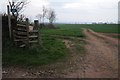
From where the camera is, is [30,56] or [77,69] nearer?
[77,69]

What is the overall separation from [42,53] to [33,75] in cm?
326

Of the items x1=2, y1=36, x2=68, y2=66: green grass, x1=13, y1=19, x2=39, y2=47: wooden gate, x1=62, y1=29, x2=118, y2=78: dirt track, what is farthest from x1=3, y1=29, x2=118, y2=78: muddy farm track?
x1=13, y1=19, x2=39, y2=47: wooden gate

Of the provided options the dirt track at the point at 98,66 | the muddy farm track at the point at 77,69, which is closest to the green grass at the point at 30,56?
the muddy farm track at the point at 77,69

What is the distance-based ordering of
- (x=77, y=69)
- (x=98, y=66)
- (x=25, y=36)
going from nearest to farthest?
1. (x=77, y=69)
2. (x=98, y=66)
3. (x=25, y=36)

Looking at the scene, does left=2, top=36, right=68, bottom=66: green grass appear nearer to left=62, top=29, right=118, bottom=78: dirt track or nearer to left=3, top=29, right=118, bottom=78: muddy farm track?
left=3, top=29, right=118, bottom=78: muddy farm track

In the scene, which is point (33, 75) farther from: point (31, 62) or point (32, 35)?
point (32, 35)

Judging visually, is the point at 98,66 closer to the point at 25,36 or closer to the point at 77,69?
the point at 77,69

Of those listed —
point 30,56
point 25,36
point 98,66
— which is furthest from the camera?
point 25,36

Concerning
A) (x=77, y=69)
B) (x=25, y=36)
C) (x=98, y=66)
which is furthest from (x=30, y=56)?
(x=98, y=66)

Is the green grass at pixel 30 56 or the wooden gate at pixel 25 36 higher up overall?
the wooden gate at pixel 25 36

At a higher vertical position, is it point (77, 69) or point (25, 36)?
point (25, 36)

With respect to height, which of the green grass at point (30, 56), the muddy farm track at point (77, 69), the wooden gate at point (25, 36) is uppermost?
the wooden gate at point (25, 36)

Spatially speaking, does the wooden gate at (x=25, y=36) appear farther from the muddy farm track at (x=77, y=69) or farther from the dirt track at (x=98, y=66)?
the dirt track at (x=98, y=66)

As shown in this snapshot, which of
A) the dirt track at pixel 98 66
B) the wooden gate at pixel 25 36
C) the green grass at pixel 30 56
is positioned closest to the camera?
the dirt track at pixel 98 66
